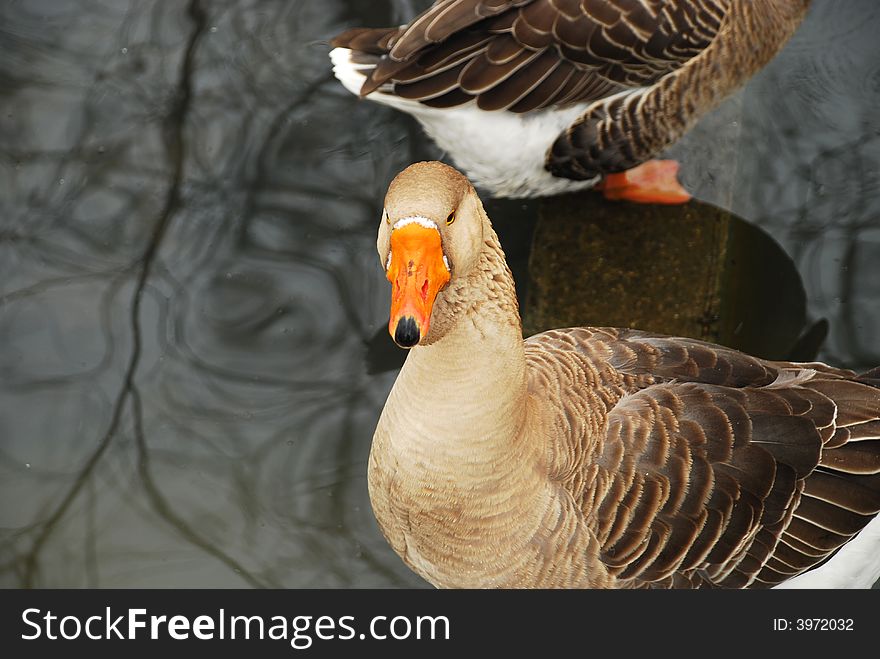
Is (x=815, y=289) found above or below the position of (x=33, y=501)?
above

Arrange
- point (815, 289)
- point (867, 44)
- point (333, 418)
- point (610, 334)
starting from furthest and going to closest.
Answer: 1. point (867, 44)
2. point (815, 289)
3. point (333, 418)
4. point (610, 334)

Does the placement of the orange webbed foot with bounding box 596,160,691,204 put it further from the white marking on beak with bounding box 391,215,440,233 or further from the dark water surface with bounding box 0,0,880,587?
the white marking on beak with bounding box 391,215,440,233

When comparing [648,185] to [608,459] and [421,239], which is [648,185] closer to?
[608,459]

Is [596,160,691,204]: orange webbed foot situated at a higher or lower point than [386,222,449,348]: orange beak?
higher

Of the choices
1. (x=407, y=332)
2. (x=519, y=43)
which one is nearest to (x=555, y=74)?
(x=519, y=43)

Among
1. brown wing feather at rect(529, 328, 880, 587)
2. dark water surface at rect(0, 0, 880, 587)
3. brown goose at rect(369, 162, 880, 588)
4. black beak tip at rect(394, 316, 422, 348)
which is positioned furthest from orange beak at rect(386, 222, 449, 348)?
dark water surface at rect(0, 0, 880, 587)

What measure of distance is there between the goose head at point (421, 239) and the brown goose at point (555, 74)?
1.38 m

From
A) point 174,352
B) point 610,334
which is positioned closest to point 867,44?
point 610,334

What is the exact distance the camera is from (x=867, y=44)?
441cm

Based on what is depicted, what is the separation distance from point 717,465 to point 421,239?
3.25ft

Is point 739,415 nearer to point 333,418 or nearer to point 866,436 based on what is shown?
point 866,436

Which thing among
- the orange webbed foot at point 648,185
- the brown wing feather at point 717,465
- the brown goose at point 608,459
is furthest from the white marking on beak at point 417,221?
the orange webbed foot at point 648,185

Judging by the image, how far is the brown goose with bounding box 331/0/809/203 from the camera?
3322 mm

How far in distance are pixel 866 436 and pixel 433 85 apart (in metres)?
1.68
